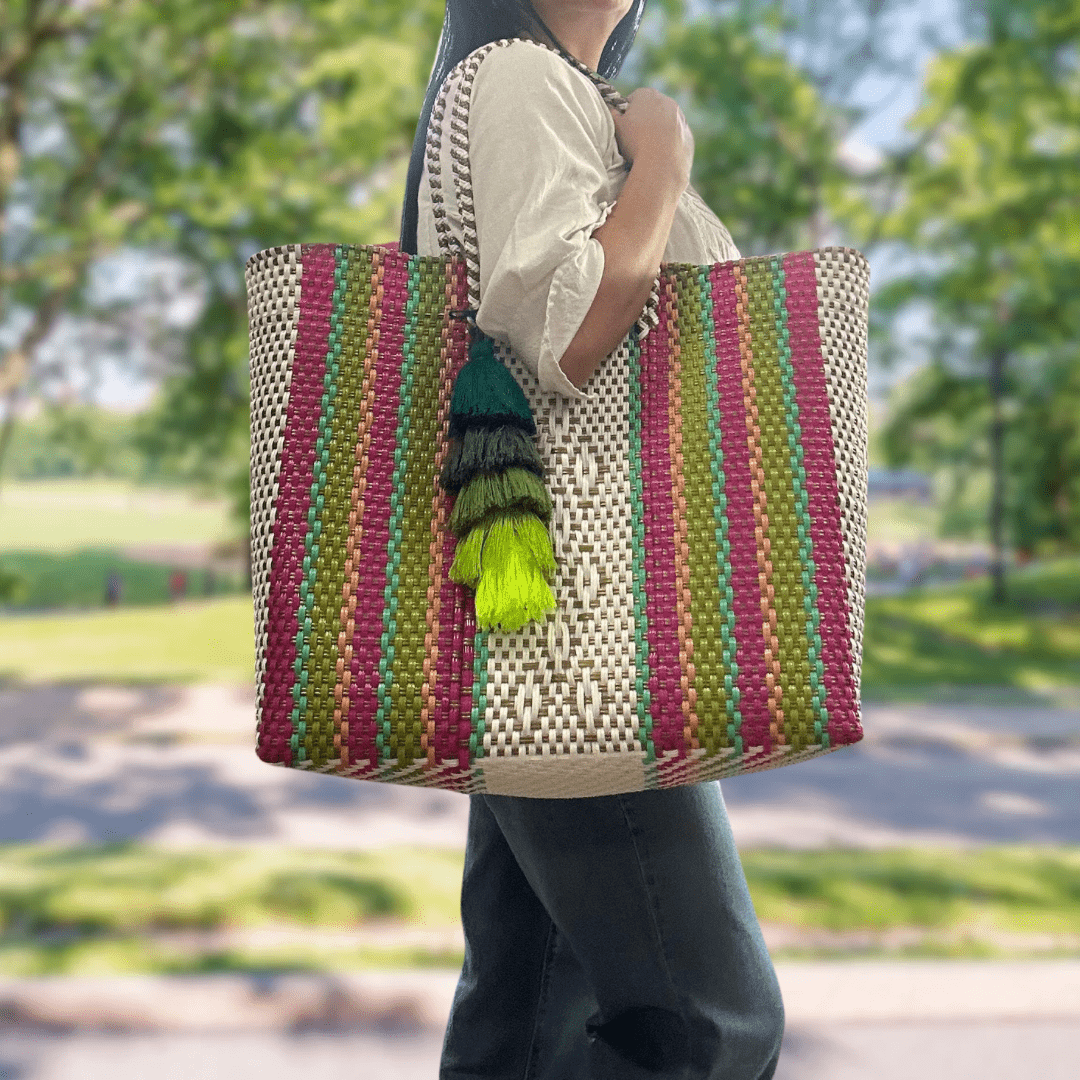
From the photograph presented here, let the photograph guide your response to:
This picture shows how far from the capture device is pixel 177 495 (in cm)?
Answer: 2186

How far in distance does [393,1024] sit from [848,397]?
2547mm

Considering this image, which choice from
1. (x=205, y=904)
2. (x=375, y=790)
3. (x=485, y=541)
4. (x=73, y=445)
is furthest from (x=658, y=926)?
(x=73, y=445)

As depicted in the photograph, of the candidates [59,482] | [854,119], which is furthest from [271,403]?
[59,482]

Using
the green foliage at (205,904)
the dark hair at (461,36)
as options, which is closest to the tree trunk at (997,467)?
the green foliage at (205,904)

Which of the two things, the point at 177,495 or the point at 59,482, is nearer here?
the point at 59,482

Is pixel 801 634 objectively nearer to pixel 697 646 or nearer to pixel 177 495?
pixel 697 646

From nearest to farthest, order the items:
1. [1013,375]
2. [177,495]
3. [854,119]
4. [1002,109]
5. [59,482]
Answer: [1002,109], [854,119], [1013,375], [59,482], [177,495]

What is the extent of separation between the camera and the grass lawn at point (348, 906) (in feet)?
11.0

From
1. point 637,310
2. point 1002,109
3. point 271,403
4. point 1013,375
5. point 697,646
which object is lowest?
point 697,646

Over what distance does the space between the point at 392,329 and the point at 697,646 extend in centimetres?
49

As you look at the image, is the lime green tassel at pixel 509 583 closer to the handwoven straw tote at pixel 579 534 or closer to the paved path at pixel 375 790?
the handwoven straw tote at pixel 579 534

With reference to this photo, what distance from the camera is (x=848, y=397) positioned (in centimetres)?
118

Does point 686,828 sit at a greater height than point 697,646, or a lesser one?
lesser

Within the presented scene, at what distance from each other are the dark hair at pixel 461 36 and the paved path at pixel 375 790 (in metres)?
3.87
